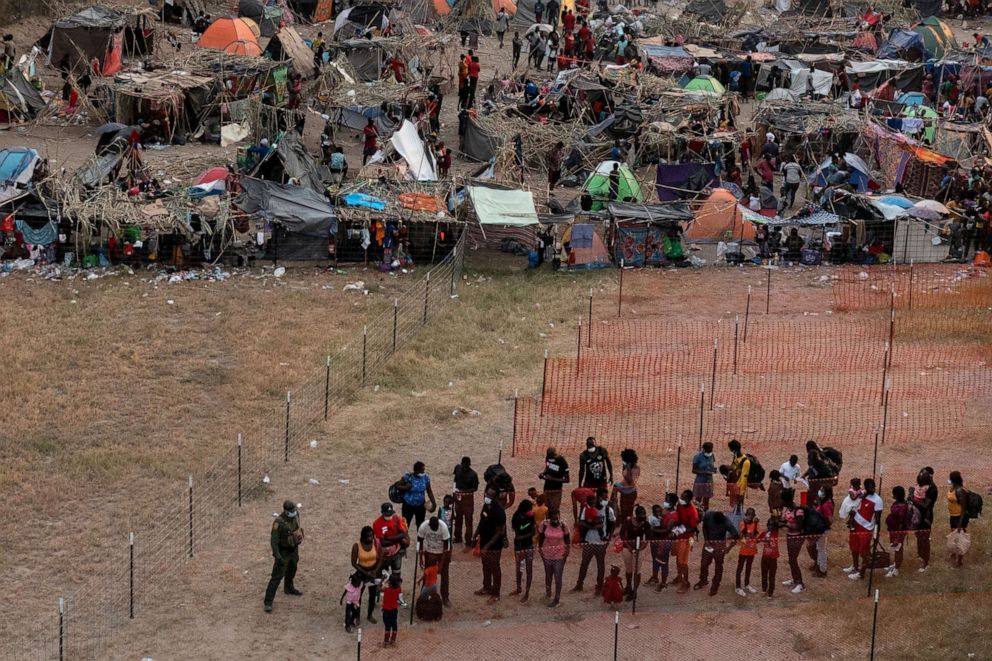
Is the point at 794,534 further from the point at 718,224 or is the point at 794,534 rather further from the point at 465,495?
the point at 718,224

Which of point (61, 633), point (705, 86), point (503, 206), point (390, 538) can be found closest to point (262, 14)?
point (705, 86)

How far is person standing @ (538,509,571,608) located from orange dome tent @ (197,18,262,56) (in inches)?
1034

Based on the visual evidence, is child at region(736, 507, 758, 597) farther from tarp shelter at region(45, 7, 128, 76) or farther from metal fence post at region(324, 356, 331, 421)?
tarp shelter at region(45, 7, 128, 76)

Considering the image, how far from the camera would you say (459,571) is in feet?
63.6

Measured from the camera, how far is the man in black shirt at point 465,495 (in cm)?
1975

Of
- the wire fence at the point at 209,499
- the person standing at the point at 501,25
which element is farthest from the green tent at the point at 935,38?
the wire fence at the point at 209,499

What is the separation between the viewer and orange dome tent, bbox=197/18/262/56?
4194cm

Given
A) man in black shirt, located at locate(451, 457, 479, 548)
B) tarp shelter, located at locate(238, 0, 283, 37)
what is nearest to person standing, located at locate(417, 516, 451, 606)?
man in black shirt, located at locate(451, 457, 479, 548)

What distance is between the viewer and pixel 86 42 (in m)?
41.8

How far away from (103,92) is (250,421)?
56.1 ft

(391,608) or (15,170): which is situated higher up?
(15,170)

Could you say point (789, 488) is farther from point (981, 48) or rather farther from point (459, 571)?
point (981, 48)

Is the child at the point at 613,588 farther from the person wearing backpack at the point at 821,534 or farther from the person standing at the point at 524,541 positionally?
the person wearing backpack at the point at 821,534

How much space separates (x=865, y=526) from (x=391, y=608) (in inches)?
234
